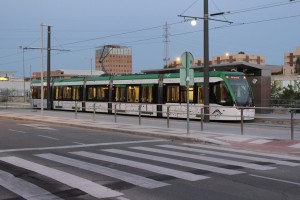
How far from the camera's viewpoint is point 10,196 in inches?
279

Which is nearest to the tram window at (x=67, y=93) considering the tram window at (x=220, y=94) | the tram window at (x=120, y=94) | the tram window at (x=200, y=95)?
the tram window at (x=120, y=94)

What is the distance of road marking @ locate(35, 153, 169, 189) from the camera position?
8102 millimetres

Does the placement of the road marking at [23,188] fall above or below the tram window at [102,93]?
below

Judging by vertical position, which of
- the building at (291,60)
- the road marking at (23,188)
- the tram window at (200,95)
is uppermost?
the building at (291,60)

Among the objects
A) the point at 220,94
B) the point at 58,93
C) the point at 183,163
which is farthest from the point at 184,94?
the point at 58,93

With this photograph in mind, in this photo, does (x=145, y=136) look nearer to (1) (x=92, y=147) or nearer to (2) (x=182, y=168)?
(1) (x=92, y=147)

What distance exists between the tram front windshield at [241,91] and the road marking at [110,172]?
16133 millimetres

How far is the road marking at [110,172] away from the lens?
8.10m

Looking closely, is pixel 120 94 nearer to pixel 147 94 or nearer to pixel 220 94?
pixel 147 94

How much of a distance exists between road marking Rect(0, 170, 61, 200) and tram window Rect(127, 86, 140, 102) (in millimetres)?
22983

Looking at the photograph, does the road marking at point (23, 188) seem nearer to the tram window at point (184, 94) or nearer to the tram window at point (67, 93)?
the tram window at point (184, 94)

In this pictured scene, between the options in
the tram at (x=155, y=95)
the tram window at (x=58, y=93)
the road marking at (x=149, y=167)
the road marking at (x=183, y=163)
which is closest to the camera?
the road marking at (x=149, y=167)

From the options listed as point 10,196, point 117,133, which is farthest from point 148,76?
point 10,196

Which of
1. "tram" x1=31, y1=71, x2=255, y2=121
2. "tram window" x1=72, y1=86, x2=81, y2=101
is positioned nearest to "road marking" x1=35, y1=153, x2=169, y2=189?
"tram" x1=31, y1=71, x2=255, y2=121
